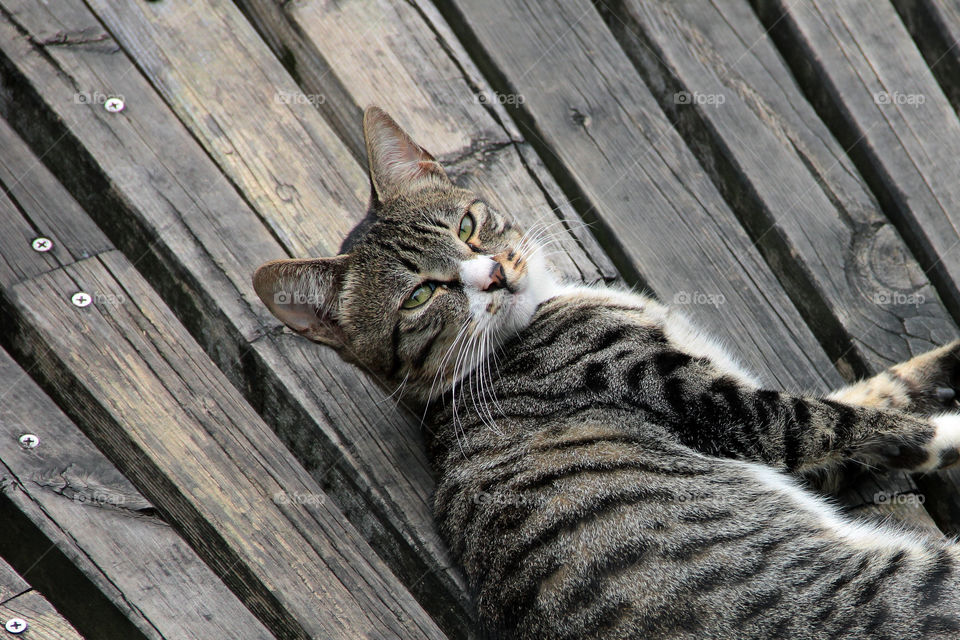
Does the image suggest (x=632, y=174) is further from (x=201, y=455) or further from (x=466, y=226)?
(x=201, y=455)

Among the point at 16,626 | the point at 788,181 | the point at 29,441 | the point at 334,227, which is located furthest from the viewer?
the point at 788,181

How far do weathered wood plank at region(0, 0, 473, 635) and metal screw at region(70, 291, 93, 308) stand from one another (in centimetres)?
24

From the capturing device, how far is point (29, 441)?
2.39 metres

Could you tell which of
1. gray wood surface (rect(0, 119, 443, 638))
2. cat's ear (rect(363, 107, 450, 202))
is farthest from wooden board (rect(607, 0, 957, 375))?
A: gray wood surface (rect(0, 119, 443, 638))

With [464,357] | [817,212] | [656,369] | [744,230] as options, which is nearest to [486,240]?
[464,357]

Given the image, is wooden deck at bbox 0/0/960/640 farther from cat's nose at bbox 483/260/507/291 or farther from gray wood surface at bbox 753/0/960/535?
cat's nose at bbox 483/260/507/291

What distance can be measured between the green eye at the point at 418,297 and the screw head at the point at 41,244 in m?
1.20

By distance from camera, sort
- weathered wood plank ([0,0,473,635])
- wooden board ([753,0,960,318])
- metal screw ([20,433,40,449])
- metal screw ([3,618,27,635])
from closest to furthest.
A: metal screw ([3,618,27,635]) → metal screw ([20,433,40,449]) → weathered wood plank ([0,0,473,635]) → wooden board ([753,0,960,318])

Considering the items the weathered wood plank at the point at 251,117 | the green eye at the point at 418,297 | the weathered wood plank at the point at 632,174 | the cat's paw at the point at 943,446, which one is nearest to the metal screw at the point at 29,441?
the weathered wood plank at the point at 251,117

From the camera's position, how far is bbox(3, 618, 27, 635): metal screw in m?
2.09

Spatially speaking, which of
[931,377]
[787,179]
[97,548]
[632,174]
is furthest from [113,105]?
[931,377]

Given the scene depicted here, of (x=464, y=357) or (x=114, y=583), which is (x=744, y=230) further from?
(x=114, y=583)

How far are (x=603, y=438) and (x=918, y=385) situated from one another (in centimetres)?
125

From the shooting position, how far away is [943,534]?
2732 mm
